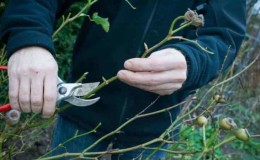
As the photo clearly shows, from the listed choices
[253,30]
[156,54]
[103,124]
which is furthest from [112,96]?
[253,30]

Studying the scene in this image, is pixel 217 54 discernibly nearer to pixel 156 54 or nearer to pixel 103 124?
pixel 156 54

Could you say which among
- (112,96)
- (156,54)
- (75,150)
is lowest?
(75,150)

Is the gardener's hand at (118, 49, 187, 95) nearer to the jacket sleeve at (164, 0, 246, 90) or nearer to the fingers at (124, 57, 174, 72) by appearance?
the fingers at (124, 57, 174, 72)

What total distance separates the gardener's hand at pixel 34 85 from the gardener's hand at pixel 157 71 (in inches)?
5.4

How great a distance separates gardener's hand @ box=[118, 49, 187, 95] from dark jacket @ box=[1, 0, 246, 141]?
0.11 meters

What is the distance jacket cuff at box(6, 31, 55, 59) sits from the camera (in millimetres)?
1002

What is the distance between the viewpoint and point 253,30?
4551mm

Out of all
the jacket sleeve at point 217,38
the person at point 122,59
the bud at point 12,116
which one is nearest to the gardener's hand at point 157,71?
the person at point 122,59

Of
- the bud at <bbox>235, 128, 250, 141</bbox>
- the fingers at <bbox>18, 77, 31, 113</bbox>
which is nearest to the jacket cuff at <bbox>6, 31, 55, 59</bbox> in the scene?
the fingers at <bbox>18, 77, 31, 113</bbox>

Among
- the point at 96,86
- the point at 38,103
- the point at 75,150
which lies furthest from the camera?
the point at 75,150

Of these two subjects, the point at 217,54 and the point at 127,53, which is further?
the point at 127,53

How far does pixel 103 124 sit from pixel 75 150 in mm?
163

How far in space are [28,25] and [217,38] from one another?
Result: 19.1 inches

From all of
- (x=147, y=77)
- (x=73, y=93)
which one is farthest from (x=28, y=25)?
(x=147, y=77)
